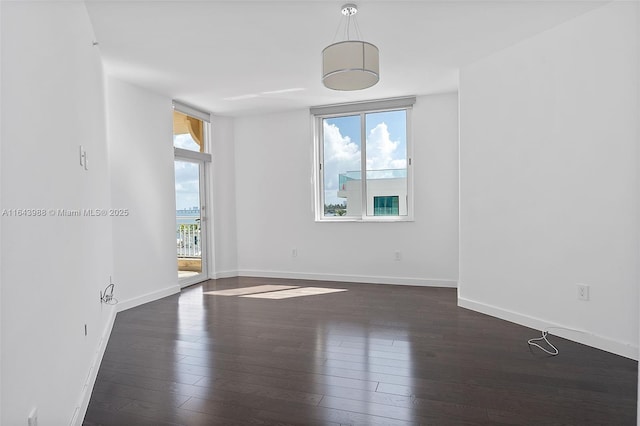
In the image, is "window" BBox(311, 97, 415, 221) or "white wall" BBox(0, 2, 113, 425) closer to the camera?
"white wall" BBox(0, 2, 113, 425)

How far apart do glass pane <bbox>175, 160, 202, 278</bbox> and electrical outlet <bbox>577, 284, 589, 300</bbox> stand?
185 inches

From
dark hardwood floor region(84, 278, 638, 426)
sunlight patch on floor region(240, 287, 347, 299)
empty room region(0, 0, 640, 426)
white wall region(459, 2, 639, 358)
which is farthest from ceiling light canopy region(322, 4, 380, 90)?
sunlight patch on floor region(240, 287, 347, 299)

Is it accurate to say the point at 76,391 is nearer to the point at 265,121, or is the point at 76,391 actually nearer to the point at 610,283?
the point at 610,283

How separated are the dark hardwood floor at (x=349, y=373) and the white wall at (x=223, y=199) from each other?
2088 mm

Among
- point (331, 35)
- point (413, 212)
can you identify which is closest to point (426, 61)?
point (331, 35)

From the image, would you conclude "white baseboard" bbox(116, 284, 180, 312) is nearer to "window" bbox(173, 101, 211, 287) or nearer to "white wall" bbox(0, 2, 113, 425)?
"window" bbox(173, 101, 211, 287)

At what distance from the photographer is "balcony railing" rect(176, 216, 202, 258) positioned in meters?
5.65

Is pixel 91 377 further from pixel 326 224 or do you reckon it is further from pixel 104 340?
pixel 326 224

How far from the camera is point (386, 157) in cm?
567

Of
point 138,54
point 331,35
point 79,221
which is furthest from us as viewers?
point 138,54

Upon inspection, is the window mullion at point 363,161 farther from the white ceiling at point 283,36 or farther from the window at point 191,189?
the window at point 191,189

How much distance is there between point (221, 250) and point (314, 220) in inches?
61.8

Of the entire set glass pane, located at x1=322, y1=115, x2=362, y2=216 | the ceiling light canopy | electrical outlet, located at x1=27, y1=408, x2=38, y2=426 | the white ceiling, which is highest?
the white ceiling

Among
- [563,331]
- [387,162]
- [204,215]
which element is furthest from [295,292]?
[563,331]
